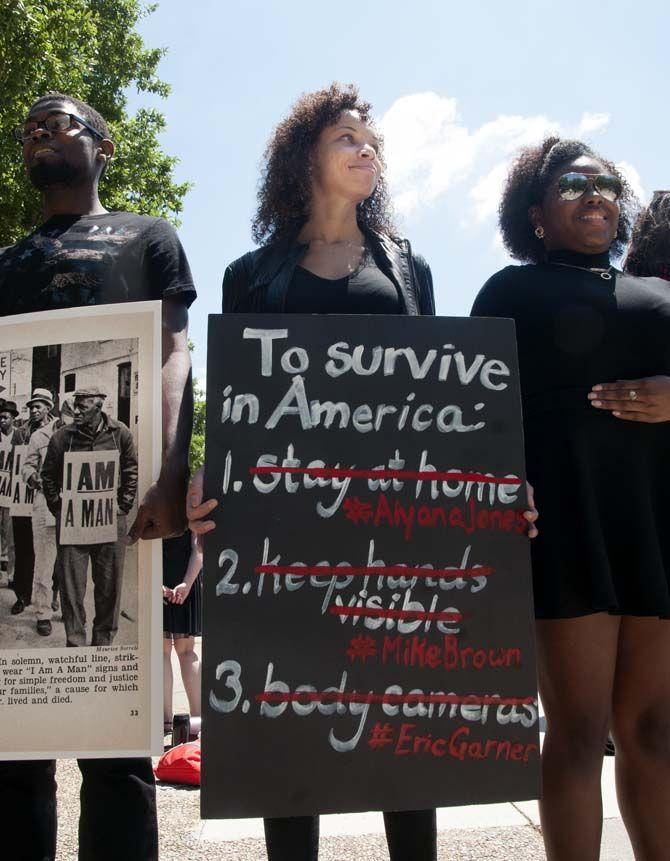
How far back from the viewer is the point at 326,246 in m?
2.29

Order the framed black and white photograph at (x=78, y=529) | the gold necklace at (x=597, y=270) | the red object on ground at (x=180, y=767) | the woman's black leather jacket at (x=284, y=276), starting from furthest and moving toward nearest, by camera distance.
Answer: the red object on ground at (x=180, y=767) → the gold necklace at (x=597, y=270) → the woman's black leather jacket at (x=284, y=276) → the framed black and white photograph at (x=78, y=529)

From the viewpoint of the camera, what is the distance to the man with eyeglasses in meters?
1.84

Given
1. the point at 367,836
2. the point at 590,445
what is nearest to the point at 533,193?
the point at 590,445

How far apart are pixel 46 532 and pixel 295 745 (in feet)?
2.44

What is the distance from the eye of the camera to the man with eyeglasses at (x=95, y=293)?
1.84 m

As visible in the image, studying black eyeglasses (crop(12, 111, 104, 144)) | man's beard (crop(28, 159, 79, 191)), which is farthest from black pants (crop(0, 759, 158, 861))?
black eyeglasses (crop(12, 111, 104, 144))

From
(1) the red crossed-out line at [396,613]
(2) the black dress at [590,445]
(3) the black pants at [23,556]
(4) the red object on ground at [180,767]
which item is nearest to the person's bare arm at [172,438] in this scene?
(3) the black pants at [23,556]

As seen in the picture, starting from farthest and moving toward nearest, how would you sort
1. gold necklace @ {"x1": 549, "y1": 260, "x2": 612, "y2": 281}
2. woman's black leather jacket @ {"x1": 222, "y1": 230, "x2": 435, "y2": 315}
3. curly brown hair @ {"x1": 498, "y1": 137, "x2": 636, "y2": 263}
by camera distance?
curly brown hair @ {"x1": 498, "y1": 137, "x2": 636, "y2": 263}, gold necklace @ {"x1": 549, "y1": 260, "x2": 612, "y2": 281}, woman's black leather jacket @ {"x1": 222, "y1": 230, "x2": 435, "y2": 315}

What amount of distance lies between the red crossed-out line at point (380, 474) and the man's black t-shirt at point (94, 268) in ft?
1.76

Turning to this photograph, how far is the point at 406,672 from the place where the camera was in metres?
1.77

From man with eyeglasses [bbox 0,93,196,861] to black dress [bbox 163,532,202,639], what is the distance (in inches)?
128

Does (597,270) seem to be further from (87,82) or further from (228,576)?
(87,82)

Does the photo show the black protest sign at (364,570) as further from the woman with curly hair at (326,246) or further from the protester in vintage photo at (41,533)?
the protester in vintage photo at (41,533)

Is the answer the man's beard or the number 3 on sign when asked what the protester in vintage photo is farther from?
the man's beard
